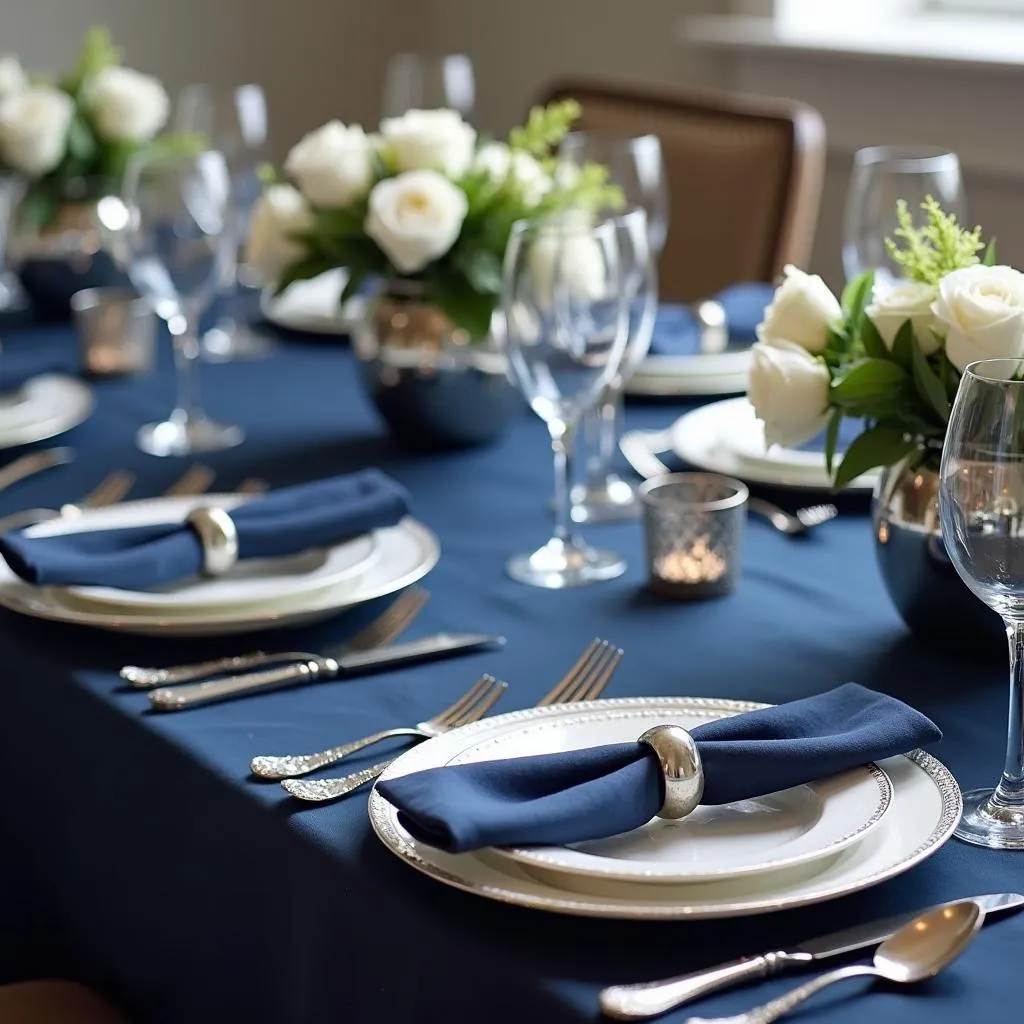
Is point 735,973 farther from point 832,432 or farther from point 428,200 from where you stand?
point 428,200

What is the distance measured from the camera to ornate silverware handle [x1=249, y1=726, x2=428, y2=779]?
93 centimetres

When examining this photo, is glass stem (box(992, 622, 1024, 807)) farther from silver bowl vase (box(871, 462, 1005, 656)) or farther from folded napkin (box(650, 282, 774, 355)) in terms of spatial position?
folded napkin (box(650, 282, 774, 355))

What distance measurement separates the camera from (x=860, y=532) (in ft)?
4.33

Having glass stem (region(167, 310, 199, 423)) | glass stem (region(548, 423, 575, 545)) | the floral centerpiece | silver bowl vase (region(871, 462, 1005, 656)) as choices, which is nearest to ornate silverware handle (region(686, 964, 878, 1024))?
silver bowl vase (region(871, 462, 1005, 656))

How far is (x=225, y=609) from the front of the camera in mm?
1142

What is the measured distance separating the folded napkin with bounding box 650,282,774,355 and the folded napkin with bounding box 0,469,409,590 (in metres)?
0.54

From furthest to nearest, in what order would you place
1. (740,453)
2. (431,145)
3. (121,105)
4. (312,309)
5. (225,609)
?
(121,105), (312,309), (431,145), (740,453), (225,609)

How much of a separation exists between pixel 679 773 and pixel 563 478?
50 centimetres

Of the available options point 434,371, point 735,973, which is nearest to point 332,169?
point 434,371

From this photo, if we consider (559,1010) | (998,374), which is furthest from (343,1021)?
(998,374)

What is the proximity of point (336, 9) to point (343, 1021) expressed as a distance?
11.8 feet

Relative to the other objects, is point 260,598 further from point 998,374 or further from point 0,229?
point 0,229

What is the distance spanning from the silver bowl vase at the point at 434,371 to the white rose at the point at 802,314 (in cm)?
50

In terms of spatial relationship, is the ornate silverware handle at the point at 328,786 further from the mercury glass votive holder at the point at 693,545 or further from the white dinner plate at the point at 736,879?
the mercury glass votive holder at the point at 693,545
